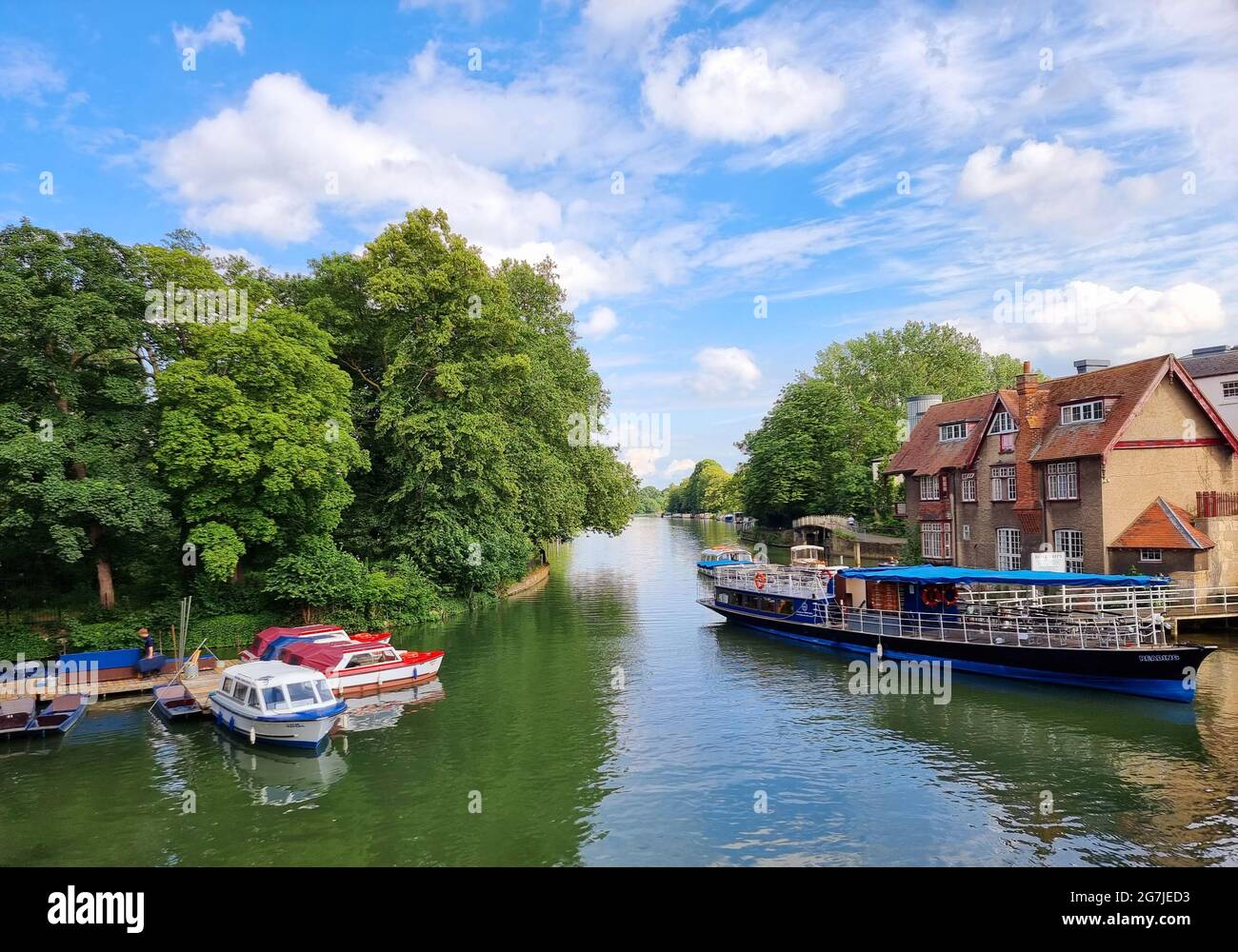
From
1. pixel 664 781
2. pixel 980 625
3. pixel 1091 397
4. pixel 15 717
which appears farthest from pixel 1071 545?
pixel 15 717

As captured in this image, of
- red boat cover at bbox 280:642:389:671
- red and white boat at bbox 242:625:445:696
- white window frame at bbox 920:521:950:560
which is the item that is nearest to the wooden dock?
red and white boat at bbox 242:625:445:696

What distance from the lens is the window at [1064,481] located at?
40906 millimetres

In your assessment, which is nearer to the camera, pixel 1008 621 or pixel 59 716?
pixel 59 716

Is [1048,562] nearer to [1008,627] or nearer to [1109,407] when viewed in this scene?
[1109,407]

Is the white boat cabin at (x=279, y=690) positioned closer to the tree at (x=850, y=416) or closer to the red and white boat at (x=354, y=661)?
the red and white boat at (x=354, y=661)

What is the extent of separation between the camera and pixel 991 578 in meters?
31.8

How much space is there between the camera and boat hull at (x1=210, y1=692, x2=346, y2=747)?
22.8m

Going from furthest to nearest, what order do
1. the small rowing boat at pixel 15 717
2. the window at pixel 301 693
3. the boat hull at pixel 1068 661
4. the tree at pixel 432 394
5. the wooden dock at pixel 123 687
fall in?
the tree at pixel 432 394 → the wooden dock at pixel 123 687 → the boat hull at pixel 1068 661 → the small rowing boat at pixel 15 717 → the window at pixel 301 693

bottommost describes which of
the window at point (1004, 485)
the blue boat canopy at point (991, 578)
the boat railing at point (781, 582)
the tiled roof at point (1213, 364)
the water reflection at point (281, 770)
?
the water reflection at point (281, 770)

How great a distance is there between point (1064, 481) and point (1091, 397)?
16.4 feet

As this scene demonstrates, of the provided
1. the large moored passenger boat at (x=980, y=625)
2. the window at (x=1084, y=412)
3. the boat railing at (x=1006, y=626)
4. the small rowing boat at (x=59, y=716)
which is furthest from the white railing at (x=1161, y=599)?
the small rowing boat at (x=59, y=716)

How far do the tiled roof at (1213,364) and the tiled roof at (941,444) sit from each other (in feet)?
51.2

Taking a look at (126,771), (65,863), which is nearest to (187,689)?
(126,771)

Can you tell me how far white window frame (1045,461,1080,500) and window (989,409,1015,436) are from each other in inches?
160
